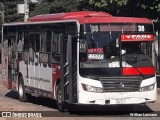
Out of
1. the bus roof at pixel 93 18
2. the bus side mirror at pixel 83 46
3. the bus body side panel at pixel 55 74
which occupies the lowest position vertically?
the bus body side panel at pixel 55 74

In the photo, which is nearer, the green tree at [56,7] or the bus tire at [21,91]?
the bus tire at [21,91]

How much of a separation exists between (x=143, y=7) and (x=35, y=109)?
6600 millimetres

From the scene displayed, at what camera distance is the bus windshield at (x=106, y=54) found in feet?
46.8

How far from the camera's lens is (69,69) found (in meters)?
14.6

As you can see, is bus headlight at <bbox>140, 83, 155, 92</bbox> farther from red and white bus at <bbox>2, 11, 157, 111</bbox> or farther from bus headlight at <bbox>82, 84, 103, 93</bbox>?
bus headlight at <bbox>82, 84, 103, 93</bbox>

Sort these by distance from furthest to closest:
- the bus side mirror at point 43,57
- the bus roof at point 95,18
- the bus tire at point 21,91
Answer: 1. the bus tire at point 21,91
2. the bus side mirror at point 43,57
3. the bus roof at point 95,18

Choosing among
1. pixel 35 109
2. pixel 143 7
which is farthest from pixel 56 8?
pixel 35 109

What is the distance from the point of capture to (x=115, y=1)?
19.9 meters

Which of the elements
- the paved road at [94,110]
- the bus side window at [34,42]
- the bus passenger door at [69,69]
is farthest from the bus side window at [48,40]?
the paved road at [94,110]

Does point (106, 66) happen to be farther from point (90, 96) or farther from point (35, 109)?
point (35, 109)

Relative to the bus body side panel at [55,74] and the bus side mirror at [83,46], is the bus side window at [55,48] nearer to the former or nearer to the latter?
the bus body side panel at [55,74]

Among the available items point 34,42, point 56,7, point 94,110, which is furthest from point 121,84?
point 56,7

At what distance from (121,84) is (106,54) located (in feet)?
2.97

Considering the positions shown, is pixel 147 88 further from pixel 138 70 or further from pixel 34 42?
pixel 34 42
